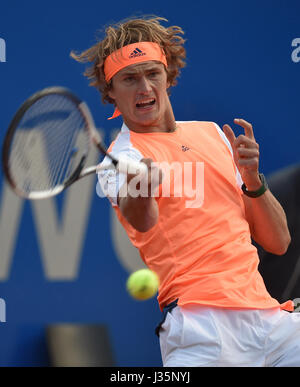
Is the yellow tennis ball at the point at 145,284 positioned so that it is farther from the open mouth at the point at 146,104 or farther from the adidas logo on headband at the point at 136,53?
the adidas logo on headband at the point at 136,53

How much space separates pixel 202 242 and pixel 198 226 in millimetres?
55

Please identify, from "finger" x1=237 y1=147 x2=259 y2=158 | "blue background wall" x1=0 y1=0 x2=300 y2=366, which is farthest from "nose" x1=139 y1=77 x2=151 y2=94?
"blue background wall" x1=0 y1=0 x2=300 y2=366

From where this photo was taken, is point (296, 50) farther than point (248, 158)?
Yes

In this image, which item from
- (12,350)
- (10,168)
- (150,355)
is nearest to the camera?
(10,168)

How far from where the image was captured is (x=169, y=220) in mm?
2137

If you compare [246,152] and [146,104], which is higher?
[146,104]

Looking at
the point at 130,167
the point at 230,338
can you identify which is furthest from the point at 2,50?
the point at 230,338

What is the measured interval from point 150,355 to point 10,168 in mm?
1715

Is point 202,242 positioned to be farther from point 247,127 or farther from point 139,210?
point 247,127

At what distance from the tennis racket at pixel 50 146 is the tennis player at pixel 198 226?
13cm

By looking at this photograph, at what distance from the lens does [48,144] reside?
7.30 feet
